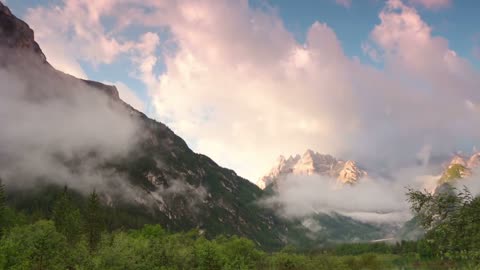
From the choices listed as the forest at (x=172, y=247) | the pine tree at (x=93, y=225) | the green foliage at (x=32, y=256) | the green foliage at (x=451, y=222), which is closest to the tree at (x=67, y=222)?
the forest at (x=172, y=247)

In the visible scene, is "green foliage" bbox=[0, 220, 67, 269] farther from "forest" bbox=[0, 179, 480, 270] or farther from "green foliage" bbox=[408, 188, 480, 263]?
"green foliage" bbox=[408, 188, 480, 263]

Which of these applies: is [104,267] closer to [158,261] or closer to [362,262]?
[158,261]

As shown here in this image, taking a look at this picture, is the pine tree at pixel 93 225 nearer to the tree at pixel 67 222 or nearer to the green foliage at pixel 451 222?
the tree at pixel 67 222

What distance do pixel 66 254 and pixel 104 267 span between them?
21.2 m

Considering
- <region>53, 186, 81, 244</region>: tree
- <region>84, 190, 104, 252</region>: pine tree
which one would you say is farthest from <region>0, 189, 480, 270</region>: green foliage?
<region>53, 186, 81, 244</region>: tree

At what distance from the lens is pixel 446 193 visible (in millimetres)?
26922

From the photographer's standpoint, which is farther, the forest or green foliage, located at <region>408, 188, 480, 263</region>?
the forest

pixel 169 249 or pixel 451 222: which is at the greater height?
pixel 451 222

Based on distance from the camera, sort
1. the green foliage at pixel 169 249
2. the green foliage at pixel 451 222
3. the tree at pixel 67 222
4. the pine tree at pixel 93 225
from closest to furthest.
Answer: the green foliage at pixel 451 222 < the green foliage at pixel 169 249 < the tree at pixel 67 222 < the pine tree at pixel 93 225

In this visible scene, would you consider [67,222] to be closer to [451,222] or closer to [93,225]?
[93,225]

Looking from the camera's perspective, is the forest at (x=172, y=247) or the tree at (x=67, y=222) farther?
the tree at (x=67, y=222)

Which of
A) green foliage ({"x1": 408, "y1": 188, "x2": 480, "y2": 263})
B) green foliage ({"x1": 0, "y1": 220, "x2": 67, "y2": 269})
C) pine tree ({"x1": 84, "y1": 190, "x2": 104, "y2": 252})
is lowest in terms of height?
green foliage ({"x1": 0, "y1": 220, "x2": 67, "y2": 269})

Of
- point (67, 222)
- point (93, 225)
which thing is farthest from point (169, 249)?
point (67, 222)

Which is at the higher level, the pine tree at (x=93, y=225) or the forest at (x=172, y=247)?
the pine tree at (x=93, y=225)
